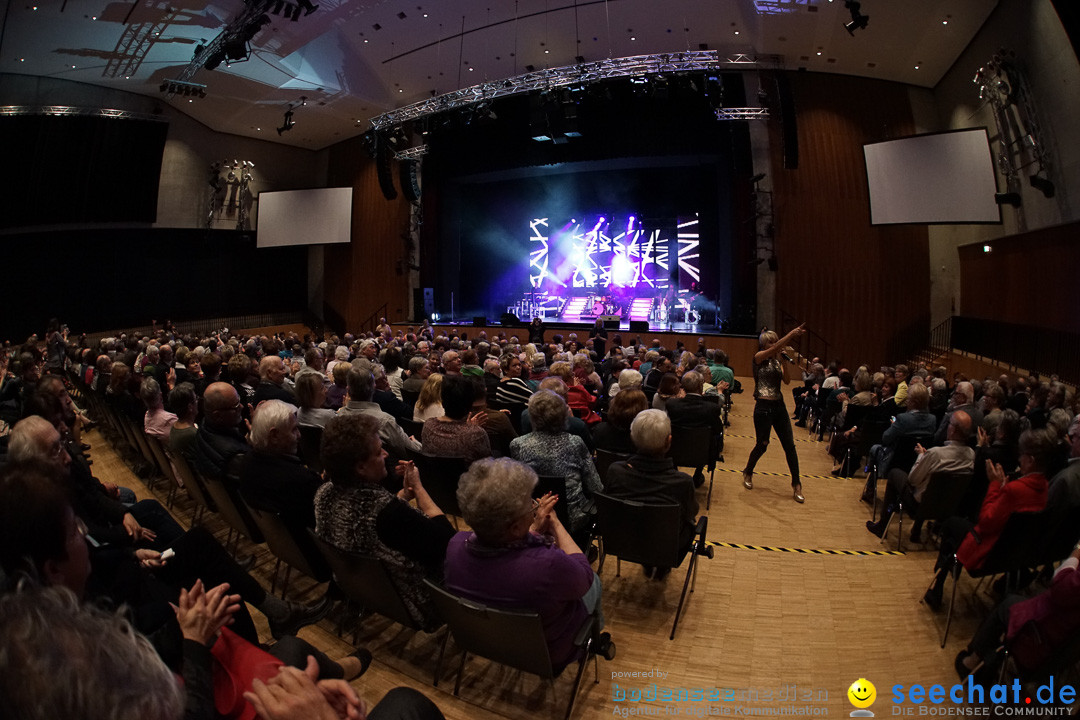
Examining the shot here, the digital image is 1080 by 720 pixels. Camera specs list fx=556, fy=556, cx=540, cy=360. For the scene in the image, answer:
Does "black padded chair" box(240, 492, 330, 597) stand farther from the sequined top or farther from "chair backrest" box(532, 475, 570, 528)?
the sequined top

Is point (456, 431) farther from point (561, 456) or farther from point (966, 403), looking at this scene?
point (966, 403)

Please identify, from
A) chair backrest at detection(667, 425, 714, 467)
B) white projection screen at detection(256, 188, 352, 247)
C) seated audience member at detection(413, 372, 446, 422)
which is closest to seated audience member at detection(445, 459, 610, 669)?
seated audience member at detection(413, 372, 446, 422)

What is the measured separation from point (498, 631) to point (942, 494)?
309 cm

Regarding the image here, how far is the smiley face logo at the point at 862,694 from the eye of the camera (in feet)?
7.92

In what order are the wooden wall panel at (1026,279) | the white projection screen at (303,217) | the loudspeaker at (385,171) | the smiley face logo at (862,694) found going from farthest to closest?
the white projection screen at (303,217) < the loudspeaker at (385,171) < the wooden wall panel at (1026,279) < the smiley face logo at (862,694)

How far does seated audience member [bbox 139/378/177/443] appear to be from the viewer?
396 centimetres

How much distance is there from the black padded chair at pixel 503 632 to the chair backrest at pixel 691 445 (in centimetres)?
244

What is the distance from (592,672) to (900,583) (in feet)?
7.03

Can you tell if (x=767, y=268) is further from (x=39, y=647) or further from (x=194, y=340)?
(x=39, y=647)

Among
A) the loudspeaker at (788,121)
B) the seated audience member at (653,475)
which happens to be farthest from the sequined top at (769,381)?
the loudspeaker at (788,121)

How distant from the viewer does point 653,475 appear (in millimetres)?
3043

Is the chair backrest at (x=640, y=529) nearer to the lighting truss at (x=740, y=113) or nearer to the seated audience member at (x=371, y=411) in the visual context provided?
the seated audience member at (x=371, y=411)

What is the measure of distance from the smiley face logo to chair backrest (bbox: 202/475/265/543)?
3059mm

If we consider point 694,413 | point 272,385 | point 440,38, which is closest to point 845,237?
point 440,38
